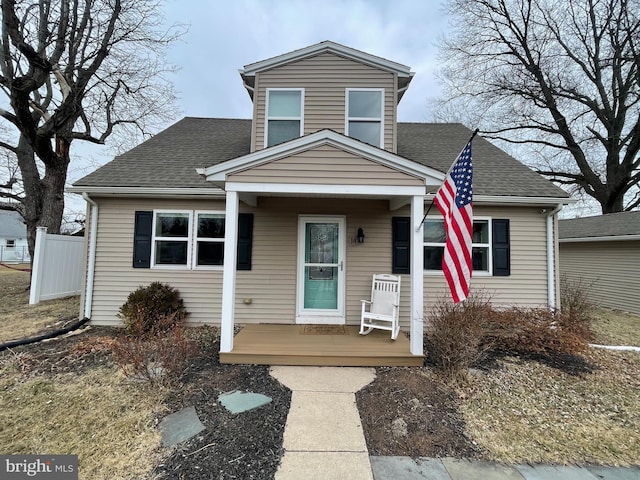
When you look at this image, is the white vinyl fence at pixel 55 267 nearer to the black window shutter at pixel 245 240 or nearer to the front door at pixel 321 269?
the black window shutter at pixel 245 240

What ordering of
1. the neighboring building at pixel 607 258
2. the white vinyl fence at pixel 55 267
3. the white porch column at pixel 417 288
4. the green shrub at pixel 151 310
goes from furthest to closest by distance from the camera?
the neighboring building at pixel 607 258, the white vinyl fence at pixel 55 267, the green shrub at pixel 151 310, the white porch column at pixel 417 288

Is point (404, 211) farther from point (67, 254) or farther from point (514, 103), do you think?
point (514, 103)

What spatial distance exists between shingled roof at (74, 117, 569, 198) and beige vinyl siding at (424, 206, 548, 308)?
1.59 ft

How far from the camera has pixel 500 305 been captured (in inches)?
242

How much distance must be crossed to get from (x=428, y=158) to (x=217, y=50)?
871 cm

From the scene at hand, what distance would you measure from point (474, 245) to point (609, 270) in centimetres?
729

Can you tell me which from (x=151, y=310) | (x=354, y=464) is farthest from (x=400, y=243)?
(x=151, y=310)

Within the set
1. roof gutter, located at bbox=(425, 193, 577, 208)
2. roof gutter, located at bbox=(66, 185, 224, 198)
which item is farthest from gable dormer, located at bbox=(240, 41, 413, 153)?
roof gutter, located at bbox=(425, 193, 577, 208)

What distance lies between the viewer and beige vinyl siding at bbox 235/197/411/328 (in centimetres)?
607

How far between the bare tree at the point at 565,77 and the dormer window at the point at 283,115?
38.0 ft

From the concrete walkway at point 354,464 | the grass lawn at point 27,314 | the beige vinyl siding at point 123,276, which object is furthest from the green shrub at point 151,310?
the concrete walkway at point 354,464

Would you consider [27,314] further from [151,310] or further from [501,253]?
[501,253]

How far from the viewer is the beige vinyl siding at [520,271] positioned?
6.18 m

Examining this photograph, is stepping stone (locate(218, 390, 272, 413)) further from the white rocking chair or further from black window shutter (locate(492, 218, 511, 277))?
black window shutter (locate(492, 218, 511, 277))
